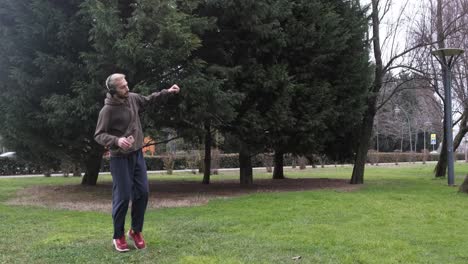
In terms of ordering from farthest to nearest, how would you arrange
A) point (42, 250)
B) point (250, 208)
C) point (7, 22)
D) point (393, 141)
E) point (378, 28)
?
point (393, 141), point (378, 28), point (7, 22), point (250, 208), point (42, 250)

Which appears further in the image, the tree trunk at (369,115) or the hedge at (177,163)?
the hedge at (177,163)

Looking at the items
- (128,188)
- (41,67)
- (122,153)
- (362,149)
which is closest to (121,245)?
(128,188)

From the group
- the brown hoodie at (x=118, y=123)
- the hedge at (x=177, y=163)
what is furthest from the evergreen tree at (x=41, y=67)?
the hedge at (x=177, y=163)

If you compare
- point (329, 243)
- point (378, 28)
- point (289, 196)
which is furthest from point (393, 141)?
point (329, 243)

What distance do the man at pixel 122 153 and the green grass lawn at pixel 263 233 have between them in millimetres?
447

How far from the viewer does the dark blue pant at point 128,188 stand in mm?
5594

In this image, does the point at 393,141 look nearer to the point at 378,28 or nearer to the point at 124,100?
the point at 378,28

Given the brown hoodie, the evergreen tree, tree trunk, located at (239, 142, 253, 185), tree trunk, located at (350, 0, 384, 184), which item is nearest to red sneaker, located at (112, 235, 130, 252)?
the brown hoodie

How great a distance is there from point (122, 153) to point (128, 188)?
1.28 feet

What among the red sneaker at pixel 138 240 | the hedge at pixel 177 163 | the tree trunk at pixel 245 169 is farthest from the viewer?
→ the hedge at pixel 177 163

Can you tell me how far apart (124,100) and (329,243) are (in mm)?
3066

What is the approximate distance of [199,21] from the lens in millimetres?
11695

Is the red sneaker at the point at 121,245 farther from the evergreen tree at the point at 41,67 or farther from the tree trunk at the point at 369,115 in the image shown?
the tree trunk at the point at 369,115

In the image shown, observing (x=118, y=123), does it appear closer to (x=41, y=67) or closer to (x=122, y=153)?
(x=122, y=153)
